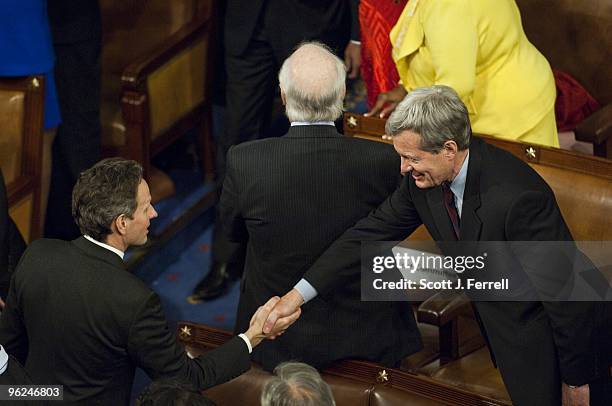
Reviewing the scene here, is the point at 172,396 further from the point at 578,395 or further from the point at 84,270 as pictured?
the point at 578,395

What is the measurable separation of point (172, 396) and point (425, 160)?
95 cm

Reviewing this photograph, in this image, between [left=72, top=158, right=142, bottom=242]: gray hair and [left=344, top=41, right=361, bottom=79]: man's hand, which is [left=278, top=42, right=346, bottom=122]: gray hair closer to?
[left=72, top=158, right=142, bottom=242]: gray hair

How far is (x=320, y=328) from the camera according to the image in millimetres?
3336

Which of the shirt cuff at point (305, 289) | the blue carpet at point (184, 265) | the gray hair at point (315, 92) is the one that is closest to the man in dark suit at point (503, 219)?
the gray hair at point (315, 92)

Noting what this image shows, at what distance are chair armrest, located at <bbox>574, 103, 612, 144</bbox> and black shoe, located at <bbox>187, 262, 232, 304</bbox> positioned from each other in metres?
1.48

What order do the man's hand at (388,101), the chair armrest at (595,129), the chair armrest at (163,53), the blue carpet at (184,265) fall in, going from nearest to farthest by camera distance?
the man's hand at (388,101) < the chair armrest at (595,129) < the blue carpet at (184,265) < the chair armrest at (163,53)

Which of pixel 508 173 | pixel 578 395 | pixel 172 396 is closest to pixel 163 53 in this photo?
pixel 508 173

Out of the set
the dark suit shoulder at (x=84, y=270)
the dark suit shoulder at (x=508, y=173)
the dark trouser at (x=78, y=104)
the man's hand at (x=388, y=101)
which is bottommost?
the dark trouser at (x=78, y=104)

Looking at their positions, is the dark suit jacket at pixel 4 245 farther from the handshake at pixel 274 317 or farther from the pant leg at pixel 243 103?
the pant leg at pixel 243 103

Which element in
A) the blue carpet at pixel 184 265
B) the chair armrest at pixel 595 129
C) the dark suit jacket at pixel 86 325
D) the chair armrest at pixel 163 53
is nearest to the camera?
the dark suit jacket at pixel 86 325

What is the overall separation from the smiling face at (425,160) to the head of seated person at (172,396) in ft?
2.90

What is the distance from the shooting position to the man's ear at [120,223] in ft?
9.17

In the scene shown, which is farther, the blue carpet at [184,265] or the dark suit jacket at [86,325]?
the blue carpet at [184,265]

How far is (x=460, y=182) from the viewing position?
2941 millimetres
